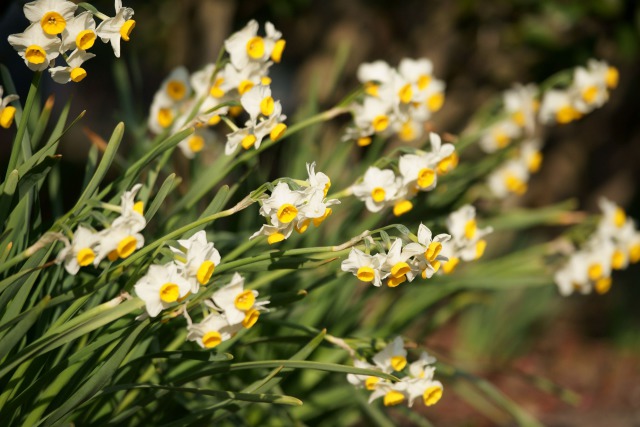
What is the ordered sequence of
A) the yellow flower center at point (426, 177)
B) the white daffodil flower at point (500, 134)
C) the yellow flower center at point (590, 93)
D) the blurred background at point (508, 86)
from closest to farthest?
1. the yellow flower center at point (426, 177)
2. the yellow flower center at point (590, 93)
3. the white daffodil flower at point (500, 134)
4. the blurred background at point (508, 86)

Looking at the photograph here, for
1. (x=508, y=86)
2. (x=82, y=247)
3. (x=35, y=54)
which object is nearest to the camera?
(x=82, y=247)

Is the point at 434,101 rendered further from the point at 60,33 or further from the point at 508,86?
the point at 508,86

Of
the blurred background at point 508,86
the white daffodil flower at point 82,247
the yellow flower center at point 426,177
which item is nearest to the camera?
the white daffodil flower at point 82,247

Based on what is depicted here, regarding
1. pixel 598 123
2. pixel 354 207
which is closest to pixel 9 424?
pixel 354 207

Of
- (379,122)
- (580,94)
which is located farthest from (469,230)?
(580,94)

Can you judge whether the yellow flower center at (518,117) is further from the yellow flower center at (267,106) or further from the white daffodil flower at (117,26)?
the white daffodil flower at (117,26)

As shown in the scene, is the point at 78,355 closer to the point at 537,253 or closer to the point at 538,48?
the point at 537,253

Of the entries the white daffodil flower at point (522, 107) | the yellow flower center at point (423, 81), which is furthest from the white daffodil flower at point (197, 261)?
the white daffodil flower at point (522, 107)
